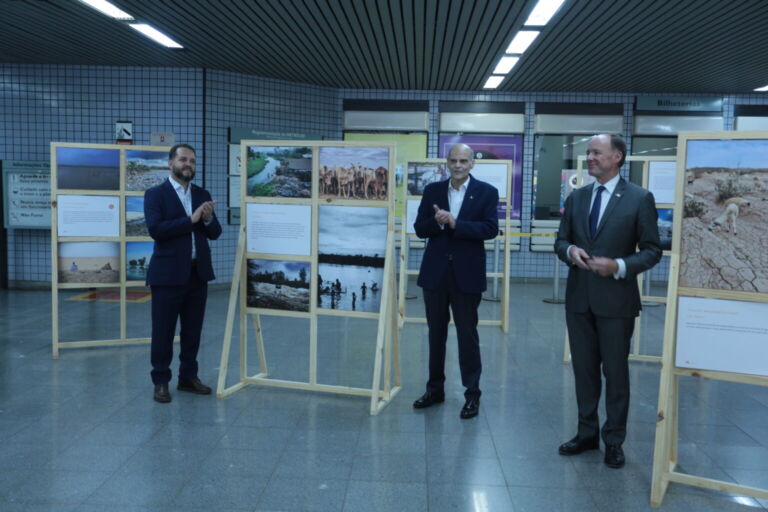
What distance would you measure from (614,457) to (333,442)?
1543mm

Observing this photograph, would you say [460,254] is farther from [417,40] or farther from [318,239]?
[417,40]

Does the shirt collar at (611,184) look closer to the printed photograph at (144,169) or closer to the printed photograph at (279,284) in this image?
the printed photograph at (279,284)

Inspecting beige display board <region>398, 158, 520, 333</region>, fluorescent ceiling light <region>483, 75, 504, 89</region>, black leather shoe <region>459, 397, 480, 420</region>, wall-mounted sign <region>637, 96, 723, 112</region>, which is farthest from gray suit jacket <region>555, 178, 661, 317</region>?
wall-mounted sign <region>637, 96, 723, 112</region>

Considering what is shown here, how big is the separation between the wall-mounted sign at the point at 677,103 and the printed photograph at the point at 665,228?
4955 millimetres

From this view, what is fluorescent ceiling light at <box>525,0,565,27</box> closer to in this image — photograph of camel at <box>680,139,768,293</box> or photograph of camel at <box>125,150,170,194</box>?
photograph of camel at <box>680,139,768,293</box>

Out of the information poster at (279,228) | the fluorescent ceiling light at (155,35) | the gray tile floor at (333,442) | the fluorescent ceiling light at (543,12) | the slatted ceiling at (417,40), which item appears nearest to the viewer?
the gray tile floor at (333,442)

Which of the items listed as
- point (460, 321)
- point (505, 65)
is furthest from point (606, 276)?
point (505, 65)

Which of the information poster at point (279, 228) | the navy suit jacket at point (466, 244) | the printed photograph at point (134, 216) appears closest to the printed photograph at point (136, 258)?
the printed photograph at point (134, 216)

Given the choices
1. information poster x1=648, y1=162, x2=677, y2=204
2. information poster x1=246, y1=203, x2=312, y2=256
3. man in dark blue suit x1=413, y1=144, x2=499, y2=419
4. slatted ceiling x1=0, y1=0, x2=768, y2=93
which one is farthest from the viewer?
slatted ceiling x1=0, y1=0, x2=768, y2=93

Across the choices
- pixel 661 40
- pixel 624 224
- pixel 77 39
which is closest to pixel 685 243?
pixel 624 224

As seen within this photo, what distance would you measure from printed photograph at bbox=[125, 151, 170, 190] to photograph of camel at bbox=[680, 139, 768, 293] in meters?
4.54

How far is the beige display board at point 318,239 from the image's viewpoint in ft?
13.5

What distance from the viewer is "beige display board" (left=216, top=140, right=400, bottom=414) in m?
4.10

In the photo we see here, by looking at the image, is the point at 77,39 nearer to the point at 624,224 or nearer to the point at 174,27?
the point at 174,27
